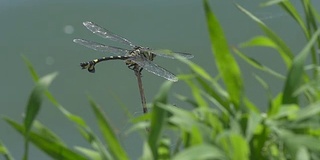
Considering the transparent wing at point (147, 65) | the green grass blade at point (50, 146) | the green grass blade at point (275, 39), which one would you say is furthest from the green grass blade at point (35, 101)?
the transparent wing at point (147, 65)

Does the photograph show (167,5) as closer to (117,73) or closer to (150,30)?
(150,30)

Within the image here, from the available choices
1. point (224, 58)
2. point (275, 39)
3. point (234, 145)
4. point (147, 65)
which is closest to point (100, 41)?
point (147, 65)

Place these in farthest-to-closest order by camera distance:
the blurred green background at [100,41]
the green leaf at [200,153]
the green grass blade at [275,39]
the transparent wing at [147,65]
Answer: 1. the blurred green background at [100,41]
2. the transparent wing at [147,65]
3. the green grass blade at [275,39]
4. the green leaf at [200,153]

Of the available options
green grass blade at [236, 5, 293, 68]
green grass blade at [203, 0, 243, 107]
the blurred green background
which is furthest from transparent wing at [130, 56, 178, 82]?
the blurred green background

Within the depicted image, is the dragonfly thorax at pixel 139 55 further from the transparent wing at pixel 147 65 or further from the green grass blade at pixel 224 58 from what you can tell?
the green grass blade at pixel 224 58

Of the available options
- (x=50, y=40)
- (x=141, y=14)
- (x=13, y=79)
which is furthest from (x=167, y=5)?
(x=13, y=79)

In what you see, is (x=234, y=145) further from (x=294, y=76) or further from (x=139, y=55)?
(x=139, y=55)
